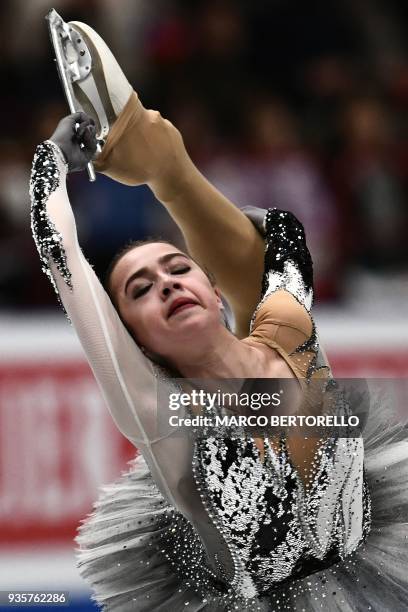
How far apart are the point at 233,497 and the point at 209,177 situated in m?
1.44

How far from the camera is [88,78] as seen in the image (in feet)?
5.50

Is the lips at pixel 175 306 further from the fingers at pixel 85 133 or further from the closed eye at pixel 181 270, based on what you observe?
the fingers at pixel 85 133

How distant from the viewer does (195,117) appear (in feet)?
9.98

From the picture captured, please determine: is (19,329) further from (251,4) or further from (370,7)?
(370,7)

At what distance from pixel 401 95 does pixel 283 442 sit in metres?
Answer: 1.95

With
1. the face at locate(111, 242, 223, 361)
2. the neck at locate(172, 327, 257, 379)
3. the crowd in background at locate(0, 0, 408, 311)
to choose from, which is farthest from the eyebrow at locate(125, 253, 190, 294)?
the crowd in background at locate(0, 0, 408, 311)

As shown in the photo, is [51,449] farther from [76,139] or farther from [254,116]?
[254,116]

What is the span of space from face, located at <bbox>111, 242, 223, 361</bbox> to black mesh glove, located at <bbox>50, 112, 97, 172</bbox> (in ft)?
0.50

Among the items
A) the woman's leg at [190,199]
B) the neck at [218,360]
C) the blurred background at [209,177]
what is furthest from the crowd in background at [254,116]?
the neck at [218,360]

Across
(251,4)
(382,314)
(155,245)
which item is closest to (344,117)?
(251,4)

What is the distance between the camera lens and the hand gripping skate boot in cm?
168

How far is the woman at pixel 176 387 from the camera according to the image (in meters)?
1.52

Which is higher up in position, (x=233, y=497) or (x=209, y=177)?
(x=209, y=177)

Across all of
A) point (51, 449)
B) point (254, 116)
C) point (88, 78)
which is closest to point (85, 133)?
point (88, 78)
